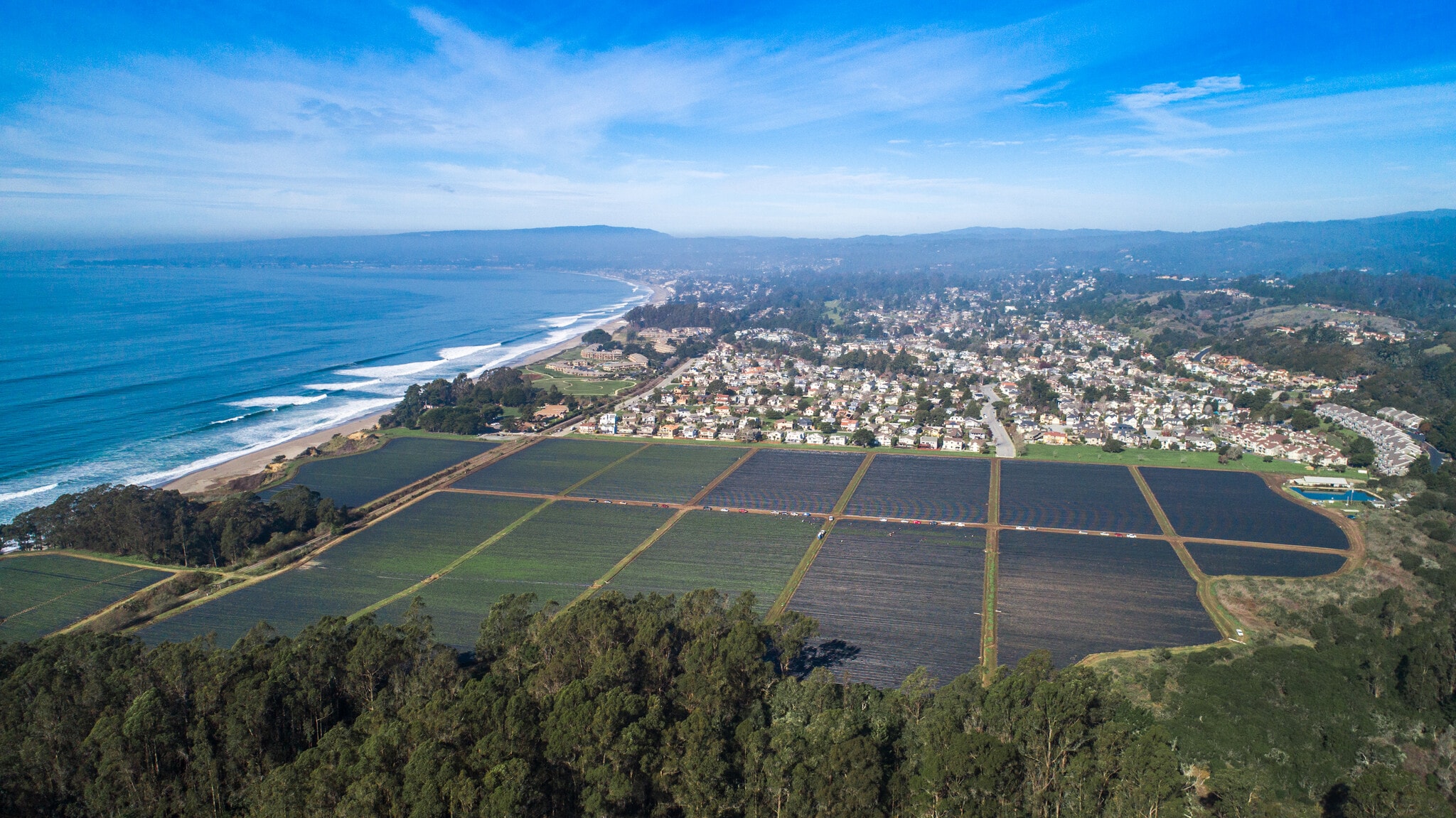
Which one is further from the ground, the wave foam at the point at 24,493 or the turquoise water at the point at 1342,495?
the wave foam at the point at 24,493

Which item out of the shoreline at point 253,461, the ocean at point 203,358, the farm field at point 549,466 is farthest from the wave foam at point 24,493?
the farm field at point 549,466

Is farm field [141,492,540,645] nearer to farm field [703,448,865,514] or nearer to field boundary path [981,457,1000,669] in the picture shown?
farm field [703,448,865,514]

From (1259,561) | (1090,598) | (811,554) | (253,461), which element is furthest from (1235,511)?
(253,461)

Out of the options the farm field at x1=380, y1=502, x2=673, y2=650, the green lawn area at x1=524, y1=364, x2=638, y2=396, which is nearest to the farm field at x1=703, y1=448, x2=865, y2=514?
the farm field at x1=380, y1=502, x2=673, y2=650

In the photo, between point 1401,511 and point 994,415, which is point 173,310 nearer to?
point 994,415

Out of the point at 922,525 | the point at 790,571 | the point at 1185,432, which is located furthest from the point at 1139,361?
the point at 790,571

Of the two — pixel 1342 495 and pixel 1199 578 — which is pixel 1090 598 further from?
pixel 1342 495

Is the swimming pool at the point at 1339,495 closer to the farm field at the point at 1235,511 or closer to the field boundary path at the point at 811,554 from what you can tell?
the farm field at the point at 1235,511
